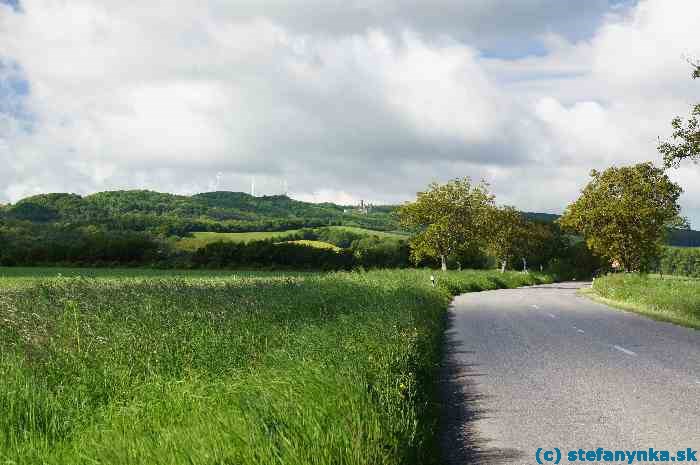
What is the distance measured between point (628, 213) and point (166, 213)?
9496cm

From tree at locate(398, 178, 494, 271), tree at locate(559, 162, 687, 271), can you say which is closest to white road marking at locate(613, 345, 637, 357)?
tree at locate(559, 162, 687, 271)

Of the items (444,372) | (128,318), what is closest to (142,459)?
(128,318)

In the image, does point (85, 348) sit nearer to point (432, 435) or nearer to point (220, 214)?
point (432, 435)

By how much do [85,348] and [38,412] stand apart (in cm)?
248

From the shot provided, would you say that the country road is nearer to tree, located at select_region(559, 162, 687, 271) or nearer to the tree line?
the tree line

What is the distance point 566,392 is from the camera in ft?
31.3

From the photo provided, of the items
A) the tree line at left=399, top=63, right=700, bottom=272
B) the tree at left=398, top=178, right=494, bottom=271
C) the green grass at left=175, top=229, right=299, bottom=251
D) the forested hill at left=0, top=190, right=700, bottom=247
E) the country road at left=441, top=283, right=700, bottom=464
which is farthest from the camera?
the forested hill at left=0, top=190, right=700, bottom=247

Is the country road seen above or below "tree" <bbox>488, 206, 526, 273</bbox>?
below

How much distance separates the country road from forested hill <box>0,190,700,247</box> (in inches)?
1935

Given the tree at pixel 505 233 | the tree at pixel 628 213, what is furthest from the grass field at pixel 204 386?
the tree at pixel 505 233

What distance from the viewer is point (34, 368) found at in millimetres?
8148

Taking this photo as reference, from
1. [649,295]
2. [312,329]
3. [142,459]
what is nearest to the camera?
[142,459]

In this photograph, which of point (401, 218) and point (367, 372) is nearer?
point (367, 372)

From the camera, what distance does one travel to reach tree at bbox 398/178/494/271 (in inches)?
2409
